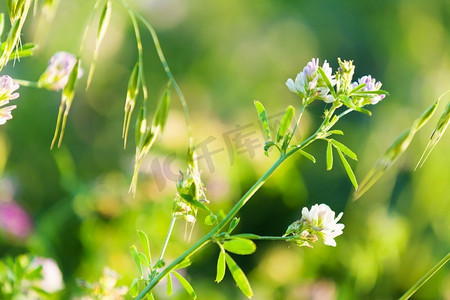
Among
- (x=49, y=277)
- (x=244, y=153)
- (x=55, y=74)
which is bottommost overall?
(x=244, y=153)

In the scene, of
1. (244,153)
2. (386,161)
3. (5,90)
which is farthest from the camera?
(244,153)

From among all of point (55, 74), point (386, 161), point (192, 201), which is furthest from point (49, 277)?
point (386, 161)

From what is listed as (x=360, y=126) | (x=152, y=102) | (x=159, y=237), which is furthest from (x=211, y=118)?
(x=159, y=237)

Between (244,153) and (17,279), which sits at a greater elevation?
(17,279)

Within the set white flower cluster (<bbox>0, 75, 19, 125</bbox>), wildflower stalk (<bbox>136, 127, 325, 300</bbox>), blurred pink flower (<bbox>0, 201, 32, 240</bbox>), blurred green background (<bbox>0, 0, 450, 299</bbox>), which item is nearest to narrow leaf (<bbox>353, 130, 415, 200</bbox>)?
wildflower stalk (<bbox>136, 127, 325, 300</bbox>)

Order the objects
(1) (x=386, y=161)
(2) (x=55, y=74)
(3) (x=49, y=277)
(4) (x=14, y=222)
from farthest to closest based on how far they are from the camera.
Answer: (4) (x=14, y=222) < (3) (x=49, y=277) < (2) (x=55, y=74) < (1) (x=386, y=161)

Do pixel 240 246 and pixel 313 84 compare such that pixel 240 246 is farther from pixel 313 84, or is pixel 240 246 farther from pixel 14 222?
pixel 14 222

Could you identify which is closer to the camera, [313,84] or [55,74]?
[313,84]
